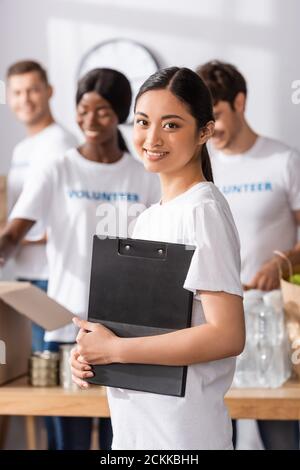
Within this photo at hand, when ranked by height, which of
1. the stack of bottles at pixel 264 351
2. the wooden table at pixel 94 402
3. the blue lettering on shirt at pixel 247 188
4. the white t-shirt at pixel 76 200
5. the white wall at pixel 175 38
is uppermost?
the white wall at pixel 175 38

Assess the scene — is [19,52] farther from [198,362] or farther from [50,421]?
[198,362]

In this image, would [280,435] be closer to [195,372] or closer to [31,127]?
[195,372]

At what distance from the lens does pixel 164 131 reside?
121 cm

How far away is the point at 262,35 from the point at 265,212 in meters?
1.44

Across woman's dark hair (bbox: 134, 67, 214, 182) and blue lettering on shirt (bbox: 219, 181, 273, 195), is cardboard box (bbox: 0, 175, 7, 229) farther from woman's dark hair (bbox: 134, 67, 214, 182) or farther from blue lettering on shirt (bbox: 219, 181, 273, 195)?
woman's dark hair (bbox: 134, 67, 214, 182)

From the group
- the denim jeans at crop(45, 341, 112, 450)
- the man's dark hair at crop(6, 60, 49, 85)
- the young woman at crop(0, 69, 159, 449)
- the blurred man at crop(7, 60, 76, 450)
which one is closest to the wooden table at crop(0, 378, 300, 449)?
the denim jeans at crop(45, 341, 112, 450)

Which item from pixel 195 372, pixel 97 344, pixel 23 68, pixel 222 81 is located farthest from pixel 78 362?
pixel 23 68

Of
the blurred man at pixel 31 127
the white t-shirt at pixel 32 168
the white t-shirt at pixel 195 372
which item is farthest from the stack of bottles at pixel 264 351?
the blurred man at pixel 31 127

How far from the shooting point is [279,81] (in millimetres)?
3816

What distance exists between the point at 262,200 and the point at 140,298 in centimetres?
148

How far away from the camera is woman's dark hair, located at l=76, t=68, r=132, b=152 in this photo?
2455 mm

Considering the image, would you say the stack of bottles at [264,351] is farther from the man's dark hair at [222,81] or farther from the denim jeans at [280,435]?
the man's dark hair at [222,81]

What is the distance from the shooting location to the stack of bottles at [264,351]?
2.02m

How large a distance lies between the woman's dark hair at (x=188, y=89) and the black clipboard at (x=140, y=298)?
19cm
